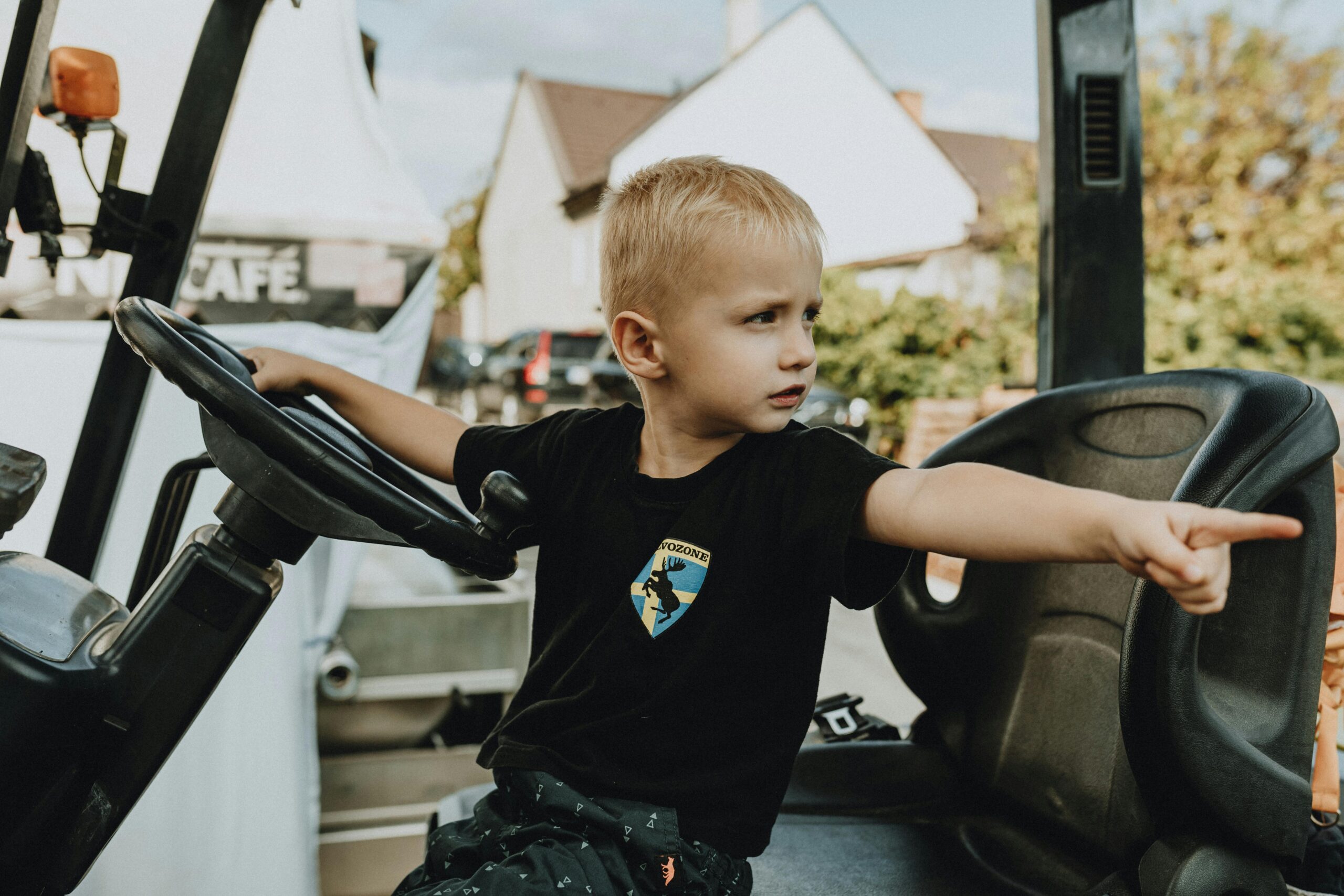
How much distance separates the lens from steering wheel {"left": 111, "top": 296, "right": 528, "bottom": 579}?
1.08m

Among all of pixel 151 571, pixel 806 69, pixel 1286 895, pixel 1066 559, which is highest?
pixel 806 69

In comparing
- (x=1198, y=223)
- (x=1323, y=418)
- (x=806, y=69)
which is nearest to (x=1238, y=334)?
(x=1198, y=223)

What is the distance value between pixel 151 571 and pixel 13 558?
0.95 ft

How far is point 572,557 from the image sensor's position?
4.40ft

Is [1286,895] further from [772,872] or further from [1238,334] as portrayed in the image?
[1238,334]

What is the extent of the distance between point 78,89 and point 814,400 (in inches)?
399

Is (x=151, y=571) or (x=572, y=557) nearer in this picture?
(x=572, y=557)

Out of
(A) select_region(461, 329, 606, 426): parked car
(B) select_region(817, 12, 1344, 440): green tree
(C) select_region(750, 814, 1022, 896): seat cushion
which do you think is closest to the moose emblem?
(C) select_region(750, 814, 1022, 896): seat cushion

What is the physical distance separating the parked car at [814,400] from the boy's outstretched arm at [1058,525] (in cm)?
906

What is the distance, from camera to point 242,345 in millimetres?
2447

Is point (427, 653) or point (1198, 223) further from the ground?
point (1198, 223)

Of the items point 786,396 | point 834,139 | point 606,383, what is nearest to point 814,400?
point 606,383

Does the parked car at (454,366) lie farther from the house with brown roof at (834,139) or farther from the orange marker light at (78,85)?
the orange marker light at (78,85)

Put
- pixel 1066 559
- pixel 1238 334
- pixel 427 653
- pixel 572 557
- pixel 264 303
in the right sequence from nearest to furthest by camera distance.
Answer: pixel 1066 559, pixel 572 557, pixel 427 653, pixel 264 303, pixel 1238 334
